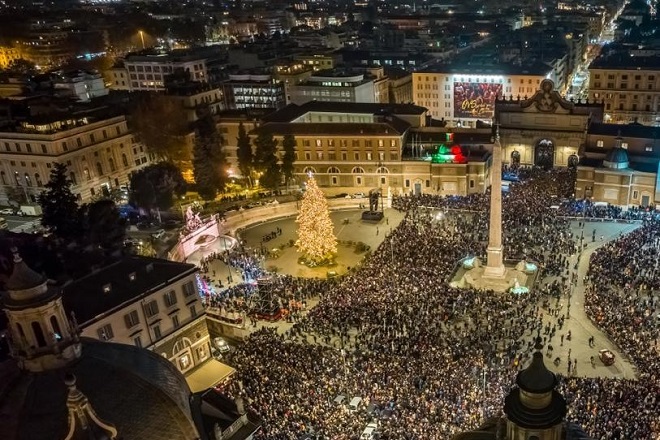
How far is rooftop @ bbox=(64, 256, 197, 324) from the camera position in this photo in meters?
32.3

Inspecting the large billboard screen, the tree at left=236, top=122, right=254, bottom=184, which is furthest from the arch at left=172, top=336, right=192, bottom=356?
the large billboard screen

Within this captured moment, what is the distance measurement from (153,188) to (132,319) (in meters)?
29.4

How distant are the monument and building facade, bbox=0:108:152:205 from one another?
4809cm

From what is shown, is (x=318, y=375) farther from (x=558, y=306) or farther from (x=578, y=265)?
(x=578, y=265)

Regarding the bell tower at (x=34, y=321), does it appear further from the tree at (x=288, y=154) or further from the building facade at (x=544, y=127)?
the building facade at (x=544, y=127)

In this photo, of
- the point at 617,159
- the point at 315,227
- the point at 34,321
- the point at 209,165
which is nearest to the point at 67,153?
the point at 209,165

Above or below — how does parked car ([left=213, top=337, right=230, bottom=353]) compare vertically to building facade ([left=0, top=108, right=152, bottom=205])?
below

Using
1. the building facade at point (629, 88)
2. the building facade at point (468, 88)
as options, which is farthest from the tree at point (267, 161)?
the building facade at point (629, 88)

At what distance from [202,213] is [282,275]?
1810cm

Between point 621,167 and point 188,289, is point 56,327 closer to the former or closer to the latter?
point 188,289

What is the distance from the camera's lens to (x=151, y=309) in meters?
35.0

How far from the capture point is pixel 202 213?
2478 inches

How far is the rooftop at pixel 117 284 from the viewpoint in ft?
106

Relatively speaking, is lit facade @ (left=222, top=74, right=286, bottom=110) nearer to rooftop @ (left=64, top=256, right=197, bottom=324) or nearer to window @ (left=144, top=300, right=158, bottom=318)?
rooftop @ (left=64, top=256, right=197, bottom=324)
